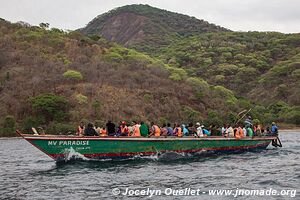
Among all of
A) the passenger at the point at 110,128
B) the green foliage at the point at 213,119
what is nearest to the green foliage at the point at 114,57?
the green foliage at the point at 213,119

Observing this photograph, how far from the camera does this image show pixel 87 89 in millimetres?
60125

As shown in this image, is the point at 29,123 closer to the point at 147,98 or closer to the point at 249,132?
the point at 147,98

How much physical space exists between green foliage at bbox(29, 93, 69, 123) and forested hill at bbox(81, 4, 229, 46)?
107986 mm

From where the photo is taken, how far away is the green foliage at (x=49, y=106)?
2056 inches

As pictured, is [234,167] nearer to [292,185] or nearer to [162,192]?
[292,185]

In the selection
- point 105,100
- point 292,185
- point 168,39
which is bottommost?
point 292,185

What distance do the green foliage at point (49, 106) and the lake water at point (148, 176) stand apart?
27.4 meters

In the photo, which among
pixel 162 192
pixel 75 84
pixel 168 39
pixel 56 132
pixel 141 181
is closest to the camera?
pixel 162 192

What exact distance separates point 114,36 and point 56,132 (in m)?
137

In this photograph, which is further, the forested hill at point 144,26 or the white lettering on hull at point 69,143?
the forested hill at point 144,26

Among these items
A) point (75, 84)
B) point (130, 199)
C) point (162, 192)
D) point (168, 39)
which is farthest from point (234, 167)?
point (168, 39)

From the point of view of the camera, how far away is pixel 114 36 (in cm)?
18238

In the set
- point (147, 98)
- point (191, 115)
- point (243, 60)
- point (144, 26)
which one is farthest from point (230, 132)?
point (144, 26)

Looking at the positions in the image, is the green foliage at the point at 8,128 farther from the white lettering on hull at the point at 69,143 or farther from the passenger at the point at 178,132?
the white lettering on hull at the point at 69,143
